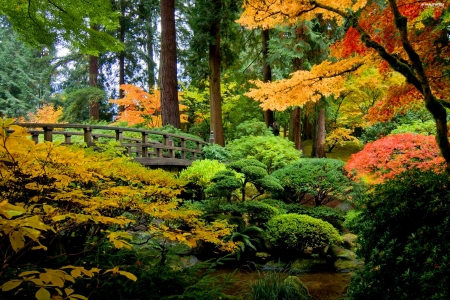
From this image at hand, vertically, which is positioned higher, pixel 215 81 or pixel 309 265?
pixel 215 81

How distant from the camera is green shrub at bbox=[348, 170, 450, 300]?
7.13ft

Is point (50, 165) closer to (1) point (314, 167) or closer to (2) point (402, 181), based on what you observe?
(2) point (402, 181)

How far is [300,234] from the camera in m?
6.41

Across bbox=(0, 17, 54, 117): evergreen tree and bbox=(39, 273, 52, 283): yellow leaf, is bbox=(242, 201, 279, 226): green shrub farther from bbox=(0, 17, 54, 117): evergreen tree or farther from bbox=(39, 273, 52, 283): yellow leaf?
bbox=(0, 17, 54, 117): evergreen tree

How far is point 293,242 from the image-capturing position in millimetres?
6367

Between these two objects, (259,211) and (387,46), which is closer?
(387,46)

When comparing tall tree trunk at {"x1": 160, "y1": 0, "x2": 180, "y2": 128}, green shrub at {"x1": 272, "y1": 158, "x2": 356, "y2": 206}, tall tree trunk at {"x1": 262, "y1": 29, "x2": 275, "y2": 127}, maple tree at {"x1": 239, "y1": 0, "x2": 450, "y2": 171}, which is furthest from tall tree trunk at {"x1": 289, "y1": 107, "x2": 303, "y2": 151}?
maple tree at {"x1": 239, "y1": 0, "x2": 450, "y2": 171}

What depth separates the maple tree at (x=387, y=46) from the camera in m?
3.10

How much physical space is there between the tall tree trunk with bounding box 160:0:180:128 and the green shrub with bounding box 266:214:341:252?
7.04 m

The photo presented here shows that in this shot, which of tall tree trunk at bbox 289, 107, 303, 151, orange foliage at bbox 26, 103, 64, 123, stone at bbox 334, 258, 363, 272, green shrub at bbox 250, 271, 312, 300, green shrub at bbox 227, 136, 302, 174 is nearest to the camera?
green shrub at bbox 250, 271, 312, 300

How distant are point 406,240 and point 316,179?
6116 mm

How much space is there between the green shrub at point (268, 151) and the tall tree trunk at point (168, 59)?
2.91m

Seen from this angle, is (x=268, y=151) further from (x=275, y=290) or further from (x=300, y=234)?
(x=275, y=290)

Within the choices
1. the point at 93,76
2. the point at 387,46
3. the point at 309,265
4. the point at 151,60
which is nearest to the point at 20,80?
the point at 93,76
